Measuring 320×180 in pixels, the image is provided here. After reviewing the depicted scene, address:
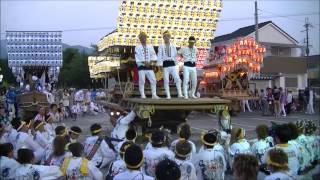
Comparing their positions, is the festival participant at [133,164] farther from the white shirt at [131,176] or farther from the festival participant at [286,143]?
the festival participant at [286,143]

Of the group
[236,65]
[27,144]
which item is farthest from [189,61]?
[236,65]

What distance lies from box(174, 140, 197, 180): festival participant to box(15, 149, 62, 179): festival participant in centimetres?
150

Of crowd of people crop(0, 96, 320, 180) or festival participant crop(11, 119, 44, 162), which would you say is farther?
festival participant crop(11, 119, 44, 162)

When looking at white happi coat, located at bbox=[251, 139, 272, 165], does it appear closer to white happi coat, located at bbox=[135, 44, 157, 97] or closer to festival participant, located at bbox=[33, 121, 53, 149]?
festival participant, located at bbox=[33, 121, 53, 149]

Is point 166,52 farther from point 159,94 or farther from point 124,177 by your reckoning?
point 124,177

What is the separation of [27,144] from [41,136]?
0.64 metres

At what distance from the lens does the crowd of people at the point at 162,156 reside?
4331 mm

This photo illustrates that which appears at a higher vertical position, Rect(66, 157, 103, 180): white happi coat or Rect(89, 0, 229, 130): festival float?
Rect(89, 0, 229, 130): festival float

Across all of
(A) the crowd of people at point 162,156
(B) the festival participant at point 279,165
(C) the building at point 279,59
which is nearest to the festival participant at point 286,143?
(A) the crowd of people at point 162,156

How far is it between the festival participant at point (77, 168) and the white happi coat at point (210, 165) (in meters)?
1.46

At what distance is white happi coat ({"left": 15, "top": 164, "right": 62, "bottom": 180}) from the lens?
197 inches

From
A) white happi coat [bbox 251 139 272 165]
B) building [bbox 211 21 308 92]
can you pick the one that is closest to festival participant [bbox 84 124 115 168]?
white happi coat [bbox 251 139 272 165]

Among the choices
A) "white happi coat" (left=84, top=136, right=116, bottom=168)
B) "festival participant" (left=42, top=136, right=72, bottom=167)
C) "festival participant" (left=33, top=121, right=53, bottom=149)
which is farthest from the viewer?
"festival participant" (left=33, top=121, right=53, bottom=149)

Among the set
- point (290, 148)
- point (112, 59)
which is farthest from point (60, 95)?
point (290, 148)
